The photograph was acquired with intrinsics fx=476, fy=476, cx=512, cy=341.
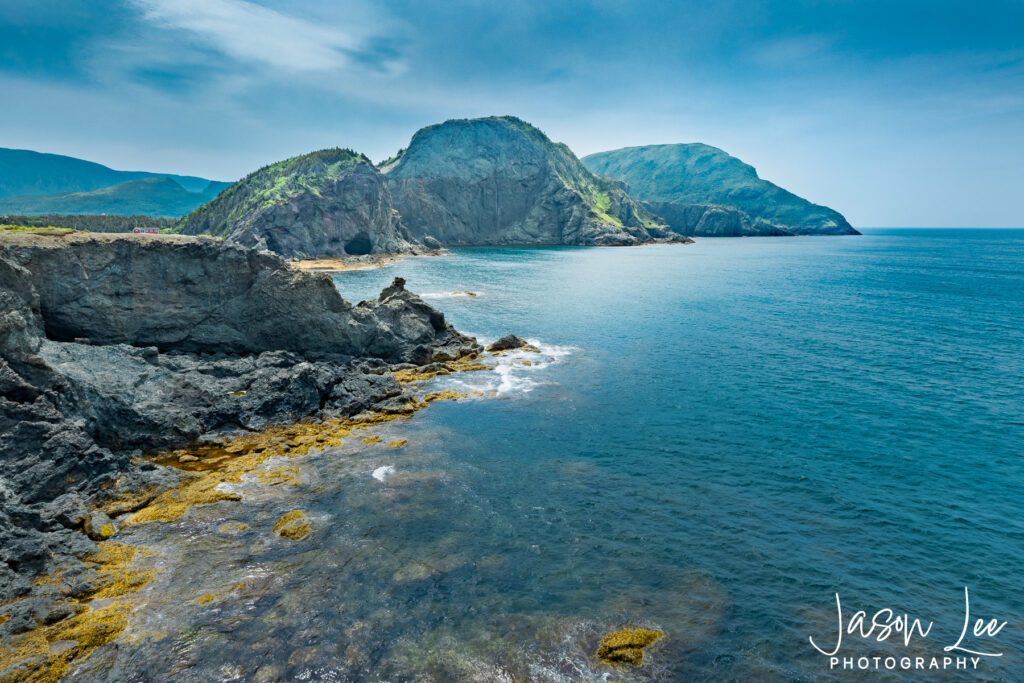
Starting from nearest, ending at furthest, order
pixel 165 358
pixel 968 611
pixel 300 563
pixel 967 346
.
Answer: pixel 968 611, pixel 300 563, pixel 165 358, pixel 967 346

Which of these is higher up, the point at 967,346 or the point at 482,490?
the point at 967,346

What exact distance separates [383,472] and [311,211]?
453 feet

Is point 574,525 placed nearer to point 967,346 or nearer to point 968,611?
point 968,611

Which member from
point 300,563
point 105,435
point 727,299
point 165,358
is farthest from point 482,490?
point 727,299

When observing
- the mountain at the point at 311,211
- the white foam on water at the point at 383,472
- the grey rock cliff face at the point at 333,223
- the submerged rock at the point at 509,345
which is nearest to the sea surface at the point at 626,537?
the white foam on water at the point at 383,472

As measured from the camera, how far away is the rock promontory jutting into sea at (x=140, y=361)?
19156mm

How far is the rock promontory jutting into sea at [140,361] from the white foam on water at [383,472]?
8383 millimetres

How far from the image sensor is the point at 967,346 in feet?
156

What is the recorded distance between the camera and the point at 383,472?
80.7 ft

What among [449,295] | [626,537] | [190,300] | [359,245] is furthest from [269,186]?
[626,537]

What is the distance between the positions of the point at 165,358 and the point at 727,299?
249 feet

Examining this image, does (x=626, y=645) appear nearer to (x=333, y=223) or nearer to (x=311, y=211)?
(x=311, y=211)

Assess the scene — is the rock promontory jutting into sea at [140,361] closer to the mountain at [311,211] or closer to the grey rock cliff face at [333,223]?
the mountain at [311,211]

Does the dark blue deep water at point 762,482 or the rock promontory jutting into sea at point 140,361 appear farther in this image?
the rock promontory jutting into sea at point 140,361
